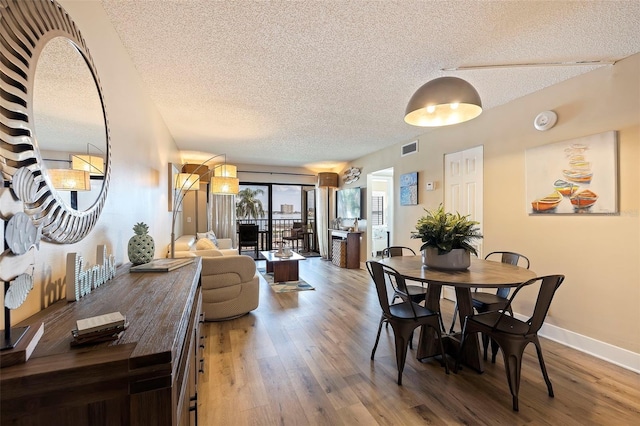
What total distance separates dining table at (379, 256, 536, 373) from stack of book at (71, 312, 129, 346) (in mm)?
1789

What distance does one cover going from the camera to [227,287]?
327 centimetres

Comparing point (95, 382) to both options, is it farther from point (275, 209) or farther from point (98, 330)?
point (275, 209)

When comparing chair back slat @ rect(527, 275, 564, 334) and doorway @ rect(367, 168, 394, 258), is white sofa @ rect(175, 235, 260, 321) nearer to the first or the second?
chair back slat @ rect(527, 275, 564, 334)

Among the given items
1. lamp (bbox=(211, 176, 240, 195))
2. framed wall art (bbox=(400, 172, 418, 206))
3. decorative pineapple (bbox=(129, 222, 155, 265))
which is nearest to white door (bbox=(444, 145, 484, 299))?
framed wall art (bbox=(400, 172, 418, 206))

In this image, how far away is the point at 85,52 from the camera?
1.42 metres

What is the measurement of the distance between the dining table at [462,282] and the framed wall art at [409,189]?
6.95 ft

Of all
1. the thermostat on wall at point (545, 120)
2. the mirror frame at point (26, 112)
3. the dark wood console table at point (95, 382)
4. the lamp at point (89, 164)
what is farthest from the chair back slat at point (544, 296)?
the lamp at point (89, 164)

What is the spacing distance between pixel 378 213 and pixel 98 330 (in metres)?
6.24

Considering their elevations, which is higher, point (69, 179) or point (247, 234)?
point (69, 179)

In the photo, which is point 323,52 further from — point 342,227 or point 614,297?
point 342,227

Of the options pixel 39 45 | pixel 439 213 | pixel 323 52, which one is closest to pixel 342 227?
pixel 439 213

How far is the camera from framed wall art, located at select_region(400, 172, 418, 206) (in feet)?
15.2

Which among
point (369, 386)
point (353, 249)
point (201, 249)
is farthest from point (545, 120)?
point (201, 249)

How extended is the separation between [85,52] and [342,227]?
6.10 meters
